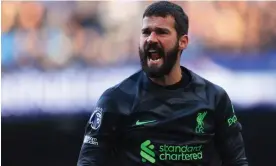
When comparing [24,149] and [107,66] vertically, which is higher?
[107,66]

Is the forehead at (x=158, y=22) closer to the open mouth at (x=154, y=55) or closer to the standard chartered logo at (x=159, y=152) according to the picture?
the open mouth at (x=154, y=55)

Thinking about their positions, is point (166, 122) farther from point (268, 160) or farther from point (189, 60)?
point (268, 160)

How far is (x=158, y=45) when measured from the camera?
140 cm

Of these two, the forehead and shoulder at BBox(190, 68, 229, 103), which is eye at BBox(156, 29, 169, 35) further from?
shoulder at BBox(190, 68, 229, 103)

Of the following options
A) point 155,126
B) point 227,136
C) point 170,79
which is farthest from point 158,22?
point 227,136

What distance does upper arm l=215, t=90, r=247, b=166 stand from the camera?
1.49 metres

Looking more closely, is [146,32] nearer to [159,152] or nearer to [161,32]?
[161,32]

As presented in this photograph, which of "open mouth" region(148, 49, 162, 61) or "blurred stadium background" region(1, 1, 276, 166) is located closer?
"open mouth" region(148, 49, 162, 61)

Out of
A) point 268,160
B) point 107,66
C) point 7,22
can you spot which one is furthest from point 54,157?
point 268,160

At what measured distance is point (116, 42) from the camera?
2797 mm

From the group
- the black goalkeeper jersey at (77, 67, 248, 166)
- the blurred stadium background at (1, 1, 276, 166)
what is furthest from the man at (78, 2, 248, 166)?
the blurred stadium background at (1, 1, 276, 166)

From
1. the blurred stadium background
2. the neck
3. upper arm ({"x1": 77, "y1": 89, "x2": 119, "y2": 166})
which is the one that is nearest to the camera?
upper arm ({"x1": 77, "y1": 89, "x2": 119, "y2": 166})

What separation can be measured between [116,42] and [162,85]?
4.44 feet

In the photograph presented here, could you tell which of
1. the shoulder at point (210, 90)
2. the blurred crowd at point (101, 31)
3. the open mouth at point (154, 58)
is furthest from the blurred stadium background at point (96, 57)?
the open mouth at point (154, 58)
